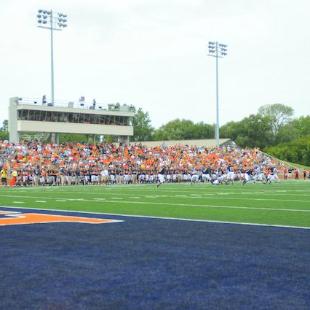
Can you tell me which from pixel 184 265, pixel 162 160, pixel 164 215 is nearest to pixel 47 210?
pixel 164 215

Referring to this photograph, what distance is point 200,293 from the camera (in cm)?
455

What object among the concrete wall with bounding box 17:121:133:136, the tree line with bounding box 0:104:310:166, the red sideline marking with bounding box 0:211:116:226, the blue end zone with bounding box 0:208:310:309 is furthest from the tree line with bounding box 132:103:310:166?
the blue end zone with bounding box 0:208:310:309

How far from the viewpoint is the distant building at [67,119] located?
133 ft

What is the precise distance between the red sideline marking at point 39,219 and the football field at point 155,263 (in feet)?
0.10

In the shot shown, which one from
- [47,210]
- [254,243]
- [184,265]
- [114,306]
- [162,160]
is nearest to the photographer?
[114,306]

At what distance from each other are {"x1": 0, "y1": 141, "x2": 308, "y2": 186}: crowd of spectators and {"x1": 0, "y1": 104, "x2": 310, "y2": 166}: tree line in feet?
73.2

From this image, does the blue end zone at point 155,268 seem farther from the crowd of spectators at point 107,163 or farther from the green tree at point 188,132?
the green tree at point 188,132

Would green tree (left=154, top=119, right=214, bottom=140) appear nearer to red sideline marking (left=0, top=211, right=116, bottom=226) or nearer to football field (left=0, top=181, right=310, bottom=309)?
red sideline marking (left=0, top=211, right=116, bottom=226)

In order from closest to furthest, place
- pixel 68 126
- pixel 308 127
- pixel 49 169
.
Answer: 1. pixel 49 169
2. pixel 68 126
3. pixel 308 127

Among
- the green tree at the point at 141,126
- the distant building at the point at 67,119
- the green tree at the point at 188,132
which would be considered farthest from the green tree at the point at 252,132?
the distant building at the point at 67,119

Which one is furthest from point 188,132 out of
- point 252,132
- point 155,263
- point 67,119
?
point 155,263

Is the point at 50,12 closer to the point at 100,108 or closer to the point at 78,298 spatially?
the point at 100,108

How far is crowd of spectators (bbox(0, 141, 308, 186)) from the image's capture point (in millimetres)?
31938

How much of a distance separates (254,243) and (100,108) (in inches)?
1548
